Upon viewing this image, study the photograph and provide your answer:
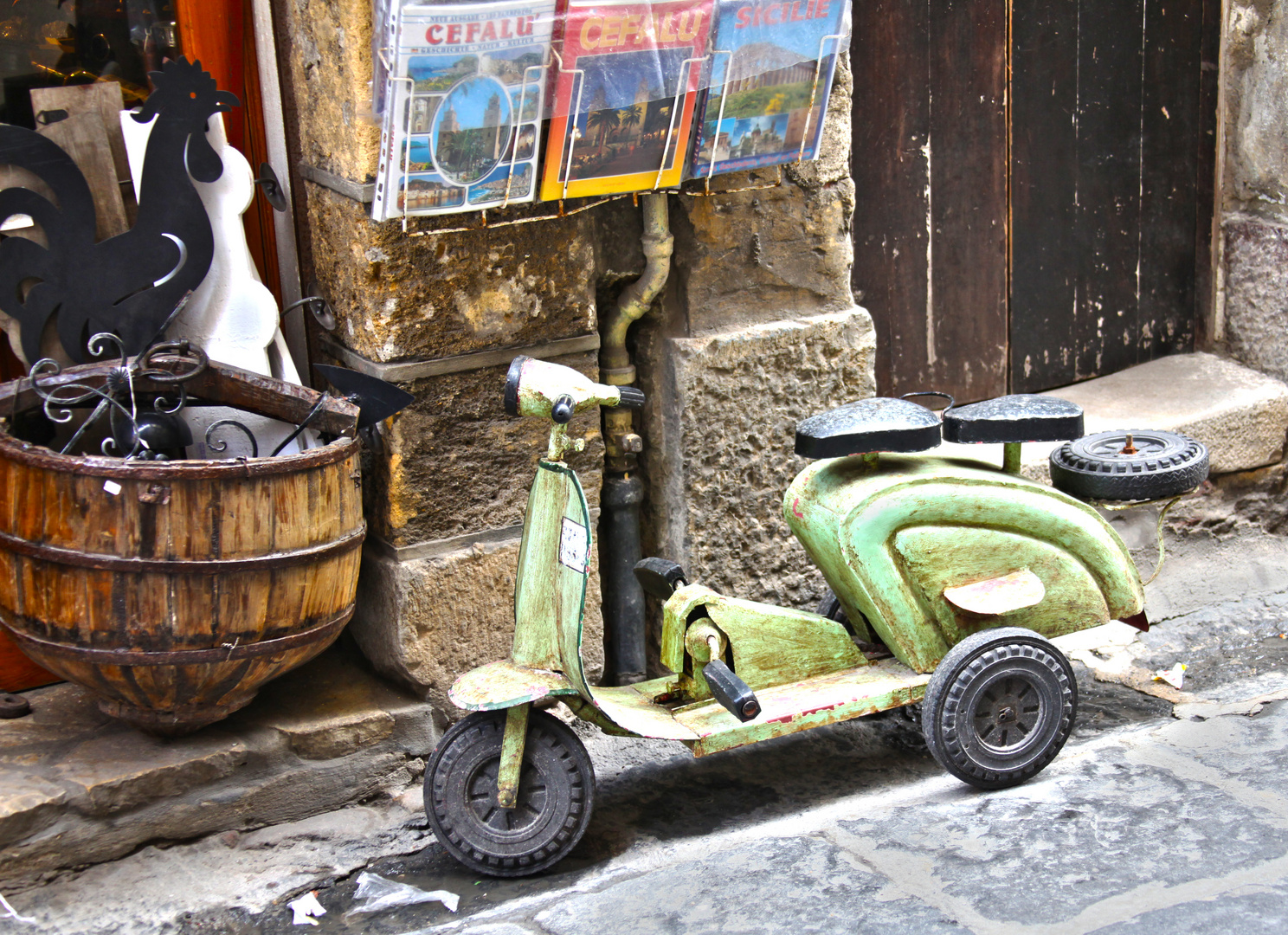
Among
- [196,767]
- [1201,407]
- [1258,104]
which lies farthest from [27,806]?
[1258,104]

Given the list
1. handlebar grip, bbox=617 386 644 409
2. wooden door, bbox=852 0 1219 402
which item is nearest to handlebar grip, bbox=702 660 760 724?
handlebar grip, bbox=617 386 644 409

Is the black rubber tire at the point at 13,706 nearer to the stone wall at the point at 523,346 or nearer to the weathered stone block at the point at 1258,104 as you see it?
the stone wall at the point at 523,346

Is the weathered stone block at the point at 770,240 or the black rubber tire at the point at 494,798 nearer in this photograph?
the black rubber tire at the point at 494,798

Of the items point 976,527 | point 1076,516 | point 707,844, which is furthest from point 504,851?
point 1076,516

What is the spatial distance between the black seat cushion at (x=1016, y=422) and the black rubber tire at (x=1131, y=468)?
0.29 ft

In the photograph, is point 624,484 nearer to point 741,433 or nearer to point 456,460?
point 741,433

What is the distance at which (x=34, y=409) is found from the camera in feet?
9.16

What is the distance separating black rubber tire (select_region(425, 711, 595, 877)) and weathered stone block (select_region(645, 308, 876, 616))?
0.81 meters

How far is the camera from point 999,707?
113 inches

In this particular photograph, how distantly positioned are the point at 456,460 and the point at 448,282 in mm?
403

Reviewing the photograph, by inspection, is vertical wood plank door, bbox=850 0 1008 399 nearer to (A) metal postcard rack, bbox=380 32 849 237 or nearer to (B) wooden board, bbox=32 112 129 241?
(A) metal postcard rack, bbox=380 32 849 237

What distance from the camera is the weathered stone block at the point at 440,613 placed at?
10.1ft

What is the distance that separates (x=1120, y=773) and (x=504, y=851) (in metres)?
1.37

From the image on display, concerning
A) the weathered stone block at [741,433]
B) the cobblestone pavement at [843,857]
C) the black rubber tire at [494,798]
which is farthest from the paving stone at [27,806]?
the weathered stone block at [741,433]
